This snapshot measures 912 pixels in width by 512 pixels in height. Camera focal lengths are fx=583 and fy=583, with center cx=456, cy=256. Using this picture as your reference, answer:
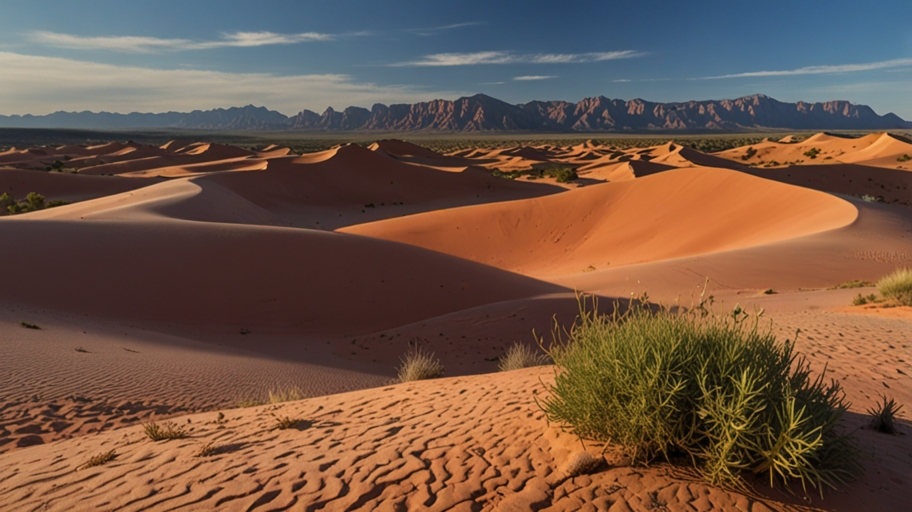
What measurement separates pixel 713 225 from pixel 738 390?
24.2m

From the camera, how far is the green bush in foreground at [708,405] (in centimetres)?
367

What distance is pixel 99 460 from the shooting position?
14.9ft

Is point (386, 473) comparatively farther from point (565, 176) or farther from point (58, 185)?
point (565, 176)

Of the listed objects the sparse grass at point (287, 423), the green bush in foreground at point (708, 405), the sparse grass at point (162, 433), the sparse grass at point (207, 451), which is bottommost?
the sparse grass at point (287, 423)

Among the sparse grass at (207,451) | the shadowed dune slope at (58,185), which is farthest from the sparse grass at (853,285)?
the shadowed dune slope at (58,185)

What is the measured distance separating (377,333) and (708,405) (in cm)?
955

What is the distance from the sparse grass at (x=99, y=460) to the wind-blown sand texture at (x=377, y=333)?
0.08m

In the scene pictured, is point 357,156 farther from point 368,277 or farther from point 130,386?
point 130,386

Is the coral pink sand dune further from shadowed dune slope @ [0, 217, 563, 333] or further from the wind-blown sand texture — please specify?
shadowed dune slope @ [0, 217, 563, 333]

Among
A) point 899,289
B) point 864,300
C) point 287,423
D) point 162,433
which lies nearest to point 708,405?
point 287,423

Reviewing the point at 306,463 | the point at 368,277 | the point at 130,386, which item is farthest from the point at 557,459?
the point at 368,277

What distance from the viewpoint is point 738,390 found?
386 centimetres

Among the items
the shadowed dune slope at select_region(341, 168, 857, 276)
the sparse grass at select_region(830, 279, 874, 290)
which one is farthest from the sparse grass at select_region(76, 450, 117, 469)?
the shadowed dune slope at select_region(341, 168, 857, 276)

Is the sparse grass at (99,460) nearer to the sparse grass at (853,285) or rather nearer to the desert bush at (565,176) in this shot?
the sparse grass at (853,285)
